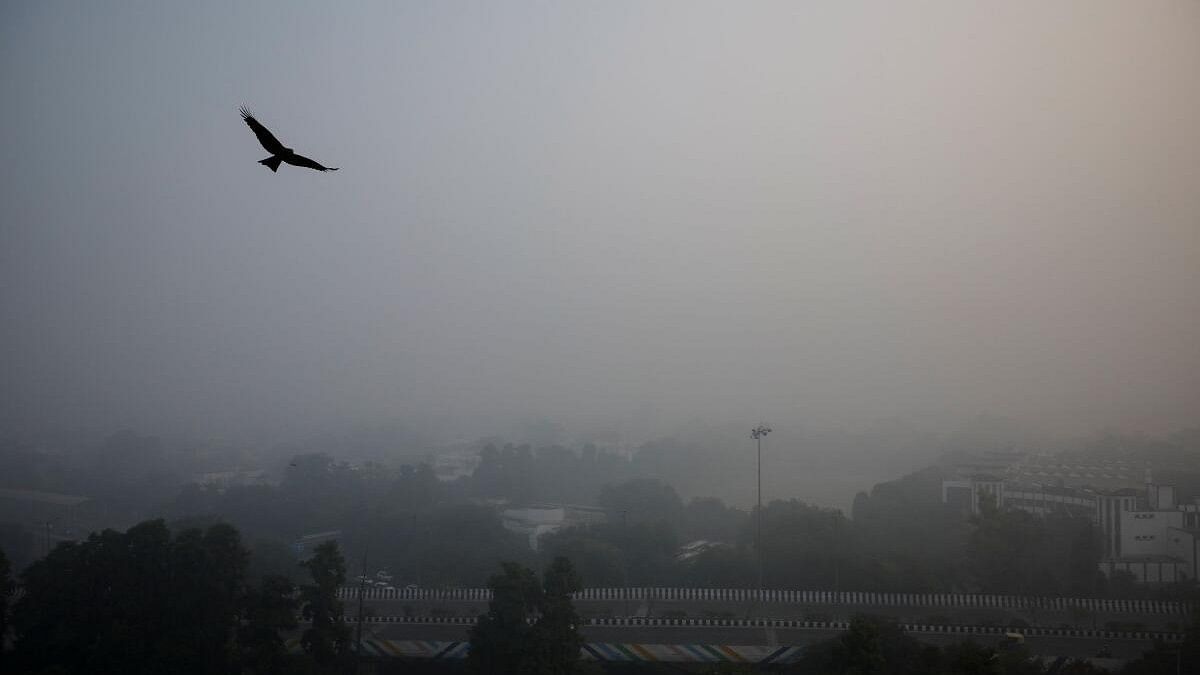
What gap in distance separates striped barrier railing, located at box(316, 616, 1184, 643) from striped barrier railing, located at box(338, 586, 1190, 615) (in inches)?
37.3

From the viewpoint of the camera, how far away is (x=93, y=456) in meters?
→ 34.4

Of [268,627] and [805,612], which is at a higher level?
[268,627]

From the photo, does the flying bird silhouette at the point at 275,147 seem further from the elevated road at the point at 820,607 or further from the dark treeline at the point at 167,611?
the elevated road at the point at 820,607

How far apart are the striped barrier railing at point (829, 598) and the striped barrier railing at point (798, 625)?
3.11 ft

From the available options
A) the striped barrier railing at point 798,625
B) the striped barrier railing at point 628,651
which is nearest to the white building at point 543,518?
the striped barrier railing at point 798,625

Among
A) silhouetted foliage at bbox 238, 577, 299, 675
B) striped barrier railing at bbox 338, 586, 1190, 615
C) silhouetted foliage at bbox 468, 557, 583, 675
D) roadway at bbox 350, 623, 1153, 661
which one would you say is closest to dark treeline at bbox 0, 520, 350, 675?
silhouetted foliage at bbox 238, 577, 299, 675

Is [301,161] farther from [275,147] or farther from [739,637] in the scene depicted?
[739,637]

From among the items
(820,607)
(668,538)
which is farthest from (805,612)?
(668,538)

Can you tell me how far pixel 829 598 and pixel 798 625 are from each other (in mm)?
2127

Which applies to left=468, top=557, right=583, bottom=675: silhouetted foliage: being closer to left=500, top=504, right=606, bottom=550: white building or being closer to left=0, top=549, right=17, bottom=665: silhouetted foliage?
left=0, top=549, right=17, bottom=665: silhouetted foliage

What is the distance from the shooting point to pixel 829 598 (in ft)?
50.0

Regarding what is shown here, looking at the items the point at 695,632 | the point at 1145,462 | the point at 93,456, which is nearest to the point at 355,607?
the point at 695,632

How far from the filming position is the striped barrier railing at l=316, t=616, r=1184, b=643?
12898 mm

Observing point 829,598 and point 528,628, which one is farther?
point 829,598
